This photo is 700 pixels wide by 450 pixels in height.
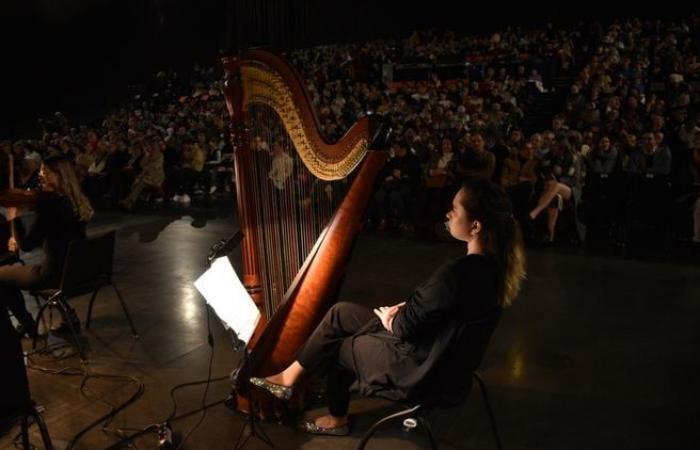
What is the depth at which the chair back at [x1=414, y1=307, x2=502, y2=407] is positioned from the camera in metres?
2.08

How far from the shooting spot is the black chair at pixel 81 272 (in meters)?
3.50

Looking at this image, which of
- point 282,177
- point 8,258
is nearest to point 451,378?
point 282,177

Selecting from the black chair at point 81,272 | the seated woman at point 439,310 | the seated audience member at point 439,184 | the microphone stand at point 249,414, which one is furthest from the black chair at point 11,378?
the seated audience member at point 439,184

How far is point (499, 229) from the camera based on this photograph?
2.19 metres

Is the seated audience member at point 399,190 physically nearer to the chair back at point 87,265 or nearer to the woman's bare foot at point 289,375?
the chair back at point 87,265

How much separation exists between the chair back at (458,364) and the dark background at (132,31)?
9262 mm

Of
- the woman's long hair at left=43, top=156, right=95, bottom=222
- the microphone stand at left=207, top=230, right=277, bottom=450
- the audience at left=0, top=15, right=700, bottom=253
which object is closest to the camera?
the microphone stand at left=207, top=230, right=277, bottom=450

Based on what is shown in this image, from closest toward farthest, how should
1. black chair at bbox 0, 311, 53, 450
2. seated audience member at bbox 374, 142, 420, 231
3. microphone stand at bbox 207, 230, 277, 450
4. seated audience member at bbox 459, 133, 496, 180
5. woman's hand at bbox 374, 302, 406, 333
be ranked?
black chair at bbox 0, 311, 53, 450 < woman's hand at bbox 374, 302, 406, 333 < microphone stand at bbox 207, 230, 277, 450 < seated audience member at bbox 459, 133, 496, 180 < seated audience member at bbox 374, 142, 420, 231

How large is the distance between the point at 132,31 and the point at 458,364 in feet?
51.8

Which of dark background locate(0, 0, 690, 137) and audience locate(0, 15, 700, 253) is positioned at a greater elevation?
dark background locate(0, 0, 690, 137)

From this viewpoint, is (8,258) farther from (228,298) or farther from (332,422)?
(332,422)

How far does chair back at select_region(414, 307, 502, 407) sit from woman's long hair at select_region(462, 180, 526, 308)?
131mm

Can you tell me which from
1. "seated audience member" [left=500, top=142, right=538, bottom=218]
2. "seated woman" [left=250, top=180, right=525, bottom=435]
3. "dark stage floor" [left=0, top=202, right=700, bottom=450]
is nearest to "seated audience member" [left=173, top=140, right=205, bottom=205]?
"dark stage floor" [left=0, top=202, right=700, bottom=450]

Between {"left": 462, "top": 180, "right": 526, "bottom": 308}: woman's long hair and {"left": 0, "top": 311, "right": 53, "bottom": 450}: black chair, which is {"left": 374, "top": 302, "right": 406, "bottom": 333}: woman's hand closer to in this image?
{"left": 462, "top": 180, "right": 526, "bottom": 308}: woman's long hair
